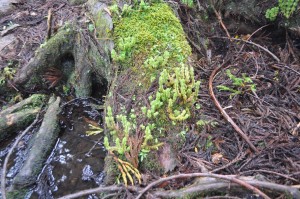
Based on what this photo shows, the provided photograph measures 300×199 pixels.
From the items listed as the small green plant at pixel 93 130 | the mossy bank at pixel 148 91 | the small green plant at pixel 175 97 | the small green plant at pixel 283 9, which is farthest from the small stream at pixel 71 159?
the small green plant at pixel 283 9

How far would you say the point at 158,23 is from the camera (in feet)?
13.7

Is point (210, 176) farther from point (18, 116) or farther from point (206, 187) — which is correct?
point (18, 116)

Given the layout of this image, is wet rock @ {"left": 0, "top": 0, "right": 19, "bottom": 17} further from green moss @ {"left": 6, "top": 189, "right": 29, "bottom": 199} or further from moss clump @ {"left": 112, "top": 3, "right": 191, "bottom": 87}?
green moss @ {"left": 6, "top": 189, "right": 29, "bottom": 199}

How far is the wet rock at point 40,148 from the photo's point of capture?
3551 millimetres

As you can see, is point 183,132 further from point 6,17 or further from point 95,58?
point 6,17

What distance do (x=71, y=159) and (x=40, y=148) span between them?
438 mm

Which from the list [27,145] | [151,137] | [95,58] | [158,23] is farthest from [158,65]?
[27,145]

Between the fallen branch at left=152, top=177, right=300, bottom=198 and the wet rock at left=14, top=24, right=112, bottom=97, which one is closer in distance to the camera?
the fallen branch at left=152, top=177, right=300, bottom=198

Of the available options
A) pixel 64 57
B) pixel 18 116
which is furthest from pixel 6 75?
pixel 18 116

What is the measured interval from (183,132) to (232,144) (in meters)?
0.54

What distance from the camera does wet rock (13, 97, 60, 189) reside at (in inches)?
140

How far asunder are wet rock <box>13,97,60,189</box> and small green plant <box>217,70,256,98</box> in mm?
2393

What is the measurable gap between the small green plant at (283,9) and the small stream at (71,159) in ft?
10.4

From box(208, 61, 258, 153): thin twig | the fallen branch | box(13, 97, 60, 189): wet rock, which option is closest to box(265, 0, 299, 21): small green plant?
box(208, 61, 258, 153): thin twig
